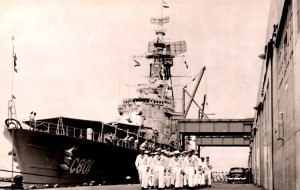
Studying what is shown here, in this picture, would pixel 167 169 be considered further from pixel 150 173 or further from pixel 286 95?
pixel 286 95

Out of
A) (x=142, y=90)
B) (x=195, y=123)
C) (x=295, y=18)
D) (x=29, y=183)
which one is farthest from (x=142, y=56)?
(x=295, y=18)

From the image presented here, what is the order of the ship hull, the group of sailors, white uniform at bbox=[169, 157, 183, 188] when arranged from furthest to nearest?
the ship hull < white uniform at bbox=[169, 157, 183, 188] < the group of sailors

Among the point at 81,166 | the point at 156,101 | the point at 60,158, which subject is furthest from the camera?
the point at 156,101

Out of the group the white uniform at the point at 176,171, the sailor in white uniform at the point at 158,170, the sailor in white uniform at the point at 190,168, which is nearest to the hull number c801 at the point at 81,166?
the sailor in white uniform at the point at 190,168

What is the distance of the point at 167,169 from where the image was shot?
1853 centimetres

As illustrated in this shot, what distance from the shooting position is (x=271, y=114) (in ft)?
51.8

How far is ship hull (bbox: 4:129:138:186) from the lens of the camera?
23281 mm

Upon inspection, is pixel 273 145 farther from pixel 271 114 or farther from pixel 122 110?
pixel 122 110

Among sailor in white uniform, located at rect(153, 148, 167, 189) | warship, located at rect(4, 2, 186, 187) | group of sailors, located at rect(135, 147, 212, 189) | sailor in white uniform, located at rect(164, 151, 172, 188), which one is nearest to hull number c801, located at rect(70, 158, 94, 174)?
warship, located at rect(4, 2, 186, 187)

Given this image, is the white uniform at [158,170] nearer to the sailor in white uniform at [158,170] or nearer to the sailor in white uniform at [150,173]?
the sailor in white uniform at [158,170]

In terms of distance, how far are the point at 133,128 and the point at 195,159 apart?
51.8ft

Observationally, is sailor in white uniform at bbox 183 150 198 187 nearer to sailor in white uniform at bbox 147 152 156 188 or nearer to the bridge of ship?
sailor in white uniform at bbox 147 152 156 188

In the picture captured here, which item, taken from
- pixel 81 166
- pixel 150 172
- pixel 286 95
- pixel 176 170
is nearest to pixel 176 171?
pixel 176 170

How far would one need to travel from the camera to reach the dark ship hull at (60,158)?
23.3 metres
